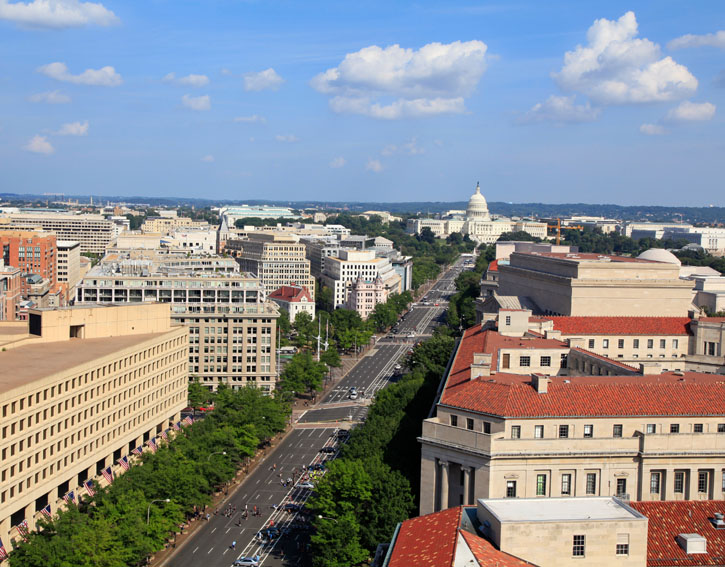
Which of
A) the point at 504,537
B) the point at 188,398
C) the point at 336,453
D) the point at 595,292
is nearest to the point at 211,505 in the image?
the point at 336,453

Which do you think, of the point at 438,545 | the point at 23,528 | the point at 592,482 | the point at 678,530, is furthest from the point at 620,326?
the point at 23,528

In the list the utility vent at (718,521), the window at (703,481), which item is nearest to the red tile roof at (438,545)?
the utility vent at (718,521)

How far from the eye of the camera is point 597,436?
7356cm

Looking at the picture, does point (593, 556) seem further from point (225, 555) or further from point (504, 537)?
point (225, 555)

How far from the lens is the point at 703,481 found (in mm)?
75000

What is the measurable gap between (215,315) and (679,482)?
80.0m

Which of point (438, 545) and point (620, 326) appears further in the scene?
point (620, 326)

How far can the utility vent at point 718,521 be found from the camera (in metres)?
59.3

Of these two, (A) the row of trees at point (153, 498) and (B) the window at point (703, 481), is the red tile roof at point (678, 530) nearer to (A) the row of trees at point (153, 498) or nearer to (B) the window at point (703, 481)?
(B) the window at point (703, 481)

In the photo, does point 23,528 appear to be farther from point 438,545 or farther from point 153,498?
point 438,545

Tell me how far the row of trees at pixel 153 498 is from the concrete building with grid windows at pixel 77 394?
13.4ft

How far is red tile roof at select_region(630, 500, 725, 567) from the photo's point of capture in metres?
55.5

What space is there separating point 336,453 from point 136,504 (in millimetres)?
39901

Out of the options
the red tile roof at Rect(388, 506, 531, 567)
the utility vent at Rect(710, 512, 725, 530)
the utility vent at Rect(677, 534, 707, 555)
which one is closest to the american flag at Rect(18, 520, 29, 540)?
the red tile roof at Rect(388, 506, 531, 567)
